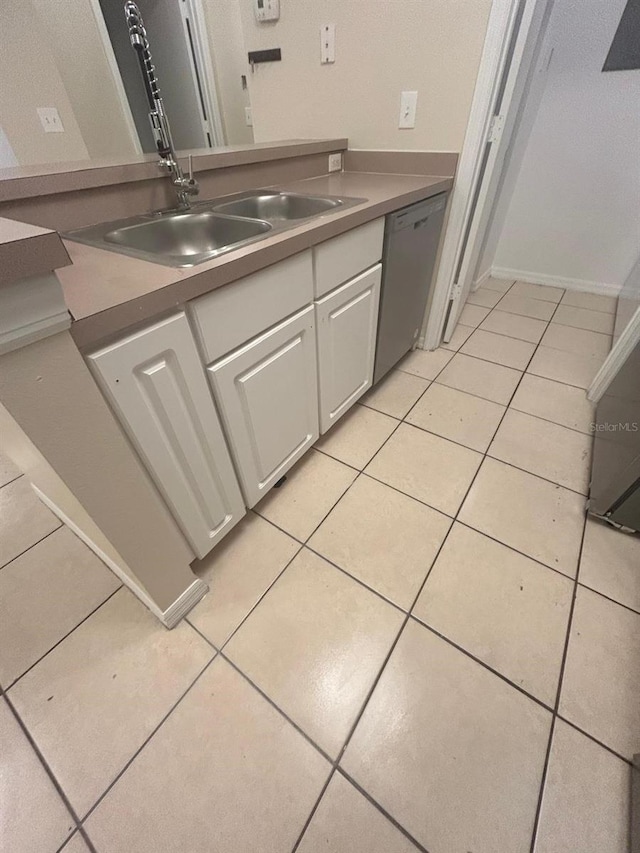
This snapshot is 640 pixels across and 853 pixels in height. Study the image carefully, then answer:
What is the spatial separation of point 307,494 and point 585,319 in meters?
2.25

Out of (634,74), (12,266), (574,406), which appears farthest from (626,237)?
(12,266)

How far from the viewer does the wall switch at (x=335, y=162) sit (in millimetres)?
1680

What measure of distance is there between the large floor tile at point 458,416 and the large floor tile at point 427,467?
6cm

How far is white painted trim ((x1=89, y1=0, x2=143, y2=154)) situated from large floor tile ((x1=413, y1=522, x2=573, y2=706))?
3128mm

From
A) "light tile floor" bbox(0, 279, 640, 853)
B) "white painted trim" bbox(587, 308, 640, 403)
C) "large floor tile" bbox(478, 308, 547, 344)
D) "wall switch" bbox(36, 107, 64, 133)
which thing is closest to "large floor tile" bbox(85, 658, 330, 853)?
"light tile floor" bbox(0, 279, 640, 853)

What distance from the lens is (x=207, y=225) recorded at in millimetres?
1163

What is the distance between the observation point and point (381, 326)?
60.0 inches

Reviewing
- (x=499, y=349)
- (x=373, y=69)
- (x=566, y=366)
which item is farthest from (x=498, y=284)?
(x=373, y=69)

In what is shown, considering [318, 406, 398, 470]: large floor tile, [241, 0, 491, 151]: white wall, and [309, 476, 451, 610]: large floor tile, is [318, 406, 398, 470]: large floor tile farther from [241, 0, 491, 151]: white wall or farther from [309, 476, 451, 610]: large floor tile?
[241, 0, 491, 151]: white wall

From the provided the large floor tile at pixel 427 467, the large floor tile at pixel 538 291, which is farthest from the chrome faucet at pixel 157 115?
the large floor tile at pixel 538 291

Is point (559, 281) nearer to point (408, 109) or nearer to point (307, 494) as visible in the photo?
point (408, 109)

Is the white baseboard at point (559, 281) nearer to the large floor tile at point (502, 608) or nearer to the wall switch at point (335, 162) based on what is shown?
the wall switch at point (335, 162)

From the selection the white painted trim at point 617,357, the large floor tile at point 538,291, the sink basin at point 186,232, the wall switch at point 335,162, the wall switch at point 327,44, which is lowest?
the large floor tile at point 538,291

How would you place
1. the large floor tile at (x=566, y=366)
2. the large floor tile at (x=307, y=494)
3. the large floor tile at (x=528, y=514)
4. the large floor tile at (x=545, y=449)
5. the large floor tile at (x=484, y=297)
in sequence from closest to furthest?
the large floor tile at (x=528, y=514) < the large floor tile at (x=307, y=494) < the large floor tile at (x=545, y=449) < the large floor tile at (x=566, y=366) < the large floor tile at (x=484, y=297)
